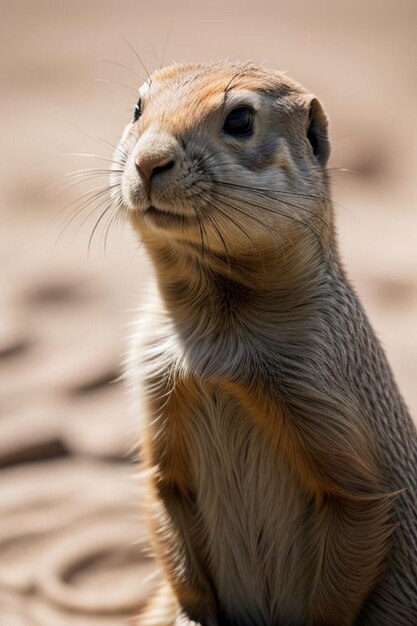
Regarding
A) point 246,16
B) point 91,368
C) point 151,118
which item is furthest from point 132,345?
point 246,16

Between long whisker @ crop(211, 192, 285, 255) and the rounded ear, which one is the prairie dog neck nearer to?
long whisker @ crop(211, 192, 285, 255)

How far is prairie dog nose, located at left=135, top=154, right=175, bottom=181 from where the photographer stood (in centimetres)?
394

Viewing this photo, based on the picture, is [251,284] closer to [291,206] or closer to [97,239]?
[291,206]

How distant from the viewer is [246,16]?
1134 cm

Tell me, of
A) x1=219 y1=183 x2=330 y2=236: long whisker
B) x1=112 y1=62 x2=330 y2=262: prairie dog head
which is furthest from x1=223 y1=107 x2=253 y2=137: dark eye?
x1=219 y1=183 x2=330 y2=236: long whisker

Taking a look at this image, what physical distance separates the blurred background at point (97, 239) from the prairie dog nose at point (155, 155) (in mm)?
631

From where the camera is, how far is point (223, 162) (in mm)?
4074

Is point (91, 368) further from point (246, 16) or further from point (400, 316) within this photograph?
point (246, 16)

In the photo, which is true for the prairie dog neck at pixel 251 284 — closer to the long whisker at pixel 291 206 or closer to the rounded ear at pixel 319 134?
the long whisker at pixel 291 206

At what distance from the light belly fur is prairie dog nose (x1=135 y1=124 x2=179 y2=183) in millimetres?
827

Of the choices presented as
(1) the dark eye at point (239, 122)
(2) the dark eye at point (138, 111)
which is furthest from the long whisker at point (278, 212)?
(2) the dark eye at point (138, 111)

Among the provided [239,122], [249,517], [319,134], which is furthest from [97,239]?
[239,122]

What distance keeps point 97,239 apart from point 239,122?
4.15 metres

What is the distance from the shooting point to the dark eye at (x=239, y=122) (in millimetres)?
4168
